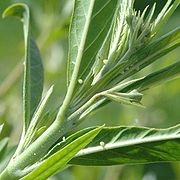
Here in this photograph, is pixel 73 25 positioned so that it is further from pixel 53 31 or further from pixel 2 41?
pixel 2 41

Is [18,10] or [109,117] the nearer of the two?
[18,10]

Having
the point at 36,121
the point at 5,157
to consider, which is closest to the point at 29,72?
the point at 36,121

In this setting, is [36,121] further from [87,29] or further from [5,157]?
[5,157]

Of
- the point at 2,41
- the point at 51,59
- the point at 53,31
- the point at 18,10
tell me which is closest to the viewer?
the point at 18,10

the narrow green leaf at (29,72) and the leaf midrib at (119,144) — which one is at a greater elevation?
Result: the narrow green leaf at (29,72)

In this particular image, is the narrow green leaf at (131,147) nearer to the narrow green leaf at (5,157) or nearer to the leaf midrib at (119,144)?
the leaf midrib at (119,144)

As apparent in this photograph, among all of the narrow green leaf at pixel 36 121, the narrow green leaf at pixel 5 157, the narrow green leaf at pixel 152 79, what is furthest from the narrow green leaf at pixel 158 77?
the narrow green leaf at pixel 5 157

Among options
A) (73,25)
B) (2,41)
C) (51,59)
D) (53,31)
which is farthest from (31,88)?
(2,41)
